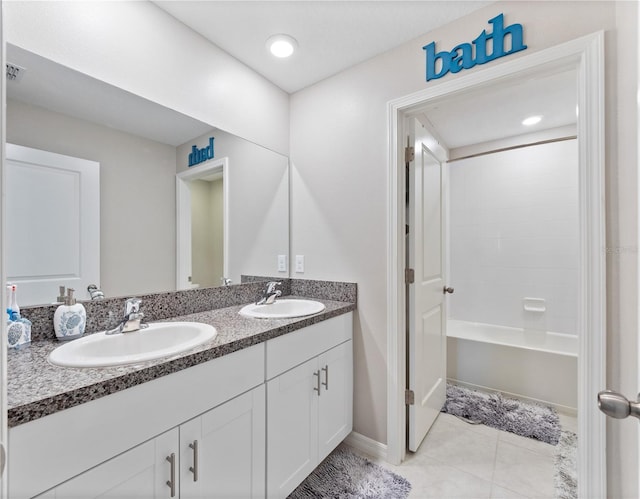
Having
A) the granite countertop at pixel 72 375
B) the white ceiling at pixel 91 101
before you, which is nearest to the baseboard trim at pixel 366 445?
the granite countertop at pixel 72 375

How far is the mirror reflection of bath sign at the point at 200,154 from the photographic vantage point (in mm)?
1615

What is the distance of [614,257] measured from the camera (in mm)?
1166

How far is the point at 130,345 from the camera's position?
116cm

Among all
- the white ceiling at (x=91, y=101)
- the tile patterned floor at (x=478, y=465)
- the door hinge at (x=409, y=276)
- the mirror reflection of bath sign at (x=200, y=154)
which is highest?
the white ceiling at (x=91, y=101)

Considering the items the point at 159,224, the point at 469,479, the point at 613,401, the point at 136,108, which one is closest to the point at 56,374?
the point at 159,224

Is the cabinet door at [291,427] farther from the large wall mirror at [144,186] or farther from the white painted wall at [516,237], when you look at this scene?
the white painted wall at [516,237]

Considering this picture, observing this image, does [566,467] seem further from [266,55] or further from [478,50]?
[266,55]

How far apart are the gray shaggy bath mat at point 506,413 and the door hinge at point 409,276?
117cm

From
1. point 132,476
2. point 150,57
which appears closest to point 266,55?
point 150,57

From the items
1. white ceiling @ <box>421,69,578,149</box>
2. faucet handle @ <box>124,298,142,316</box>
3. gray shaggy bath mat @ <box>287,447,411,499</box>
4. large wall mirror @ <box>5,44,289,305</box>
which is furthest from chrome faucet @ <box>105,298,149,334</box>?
white ceiling @ <box>421,69,578,149</box>

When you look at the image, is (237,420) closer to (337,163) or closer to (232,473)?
(232,473)

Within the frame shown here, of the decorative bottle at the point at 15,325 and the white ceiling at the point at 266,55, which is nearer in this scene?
the decorative bottle at the point at 15,325

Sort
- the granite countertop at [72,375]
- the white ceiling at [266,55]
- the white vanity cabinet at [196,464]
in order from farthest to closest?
the white ceiling at [266,55], the white vanity cabinet at [196,464], the granite countertop at [72,375]

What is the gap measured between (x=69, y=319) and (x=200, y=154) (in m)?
0.97
